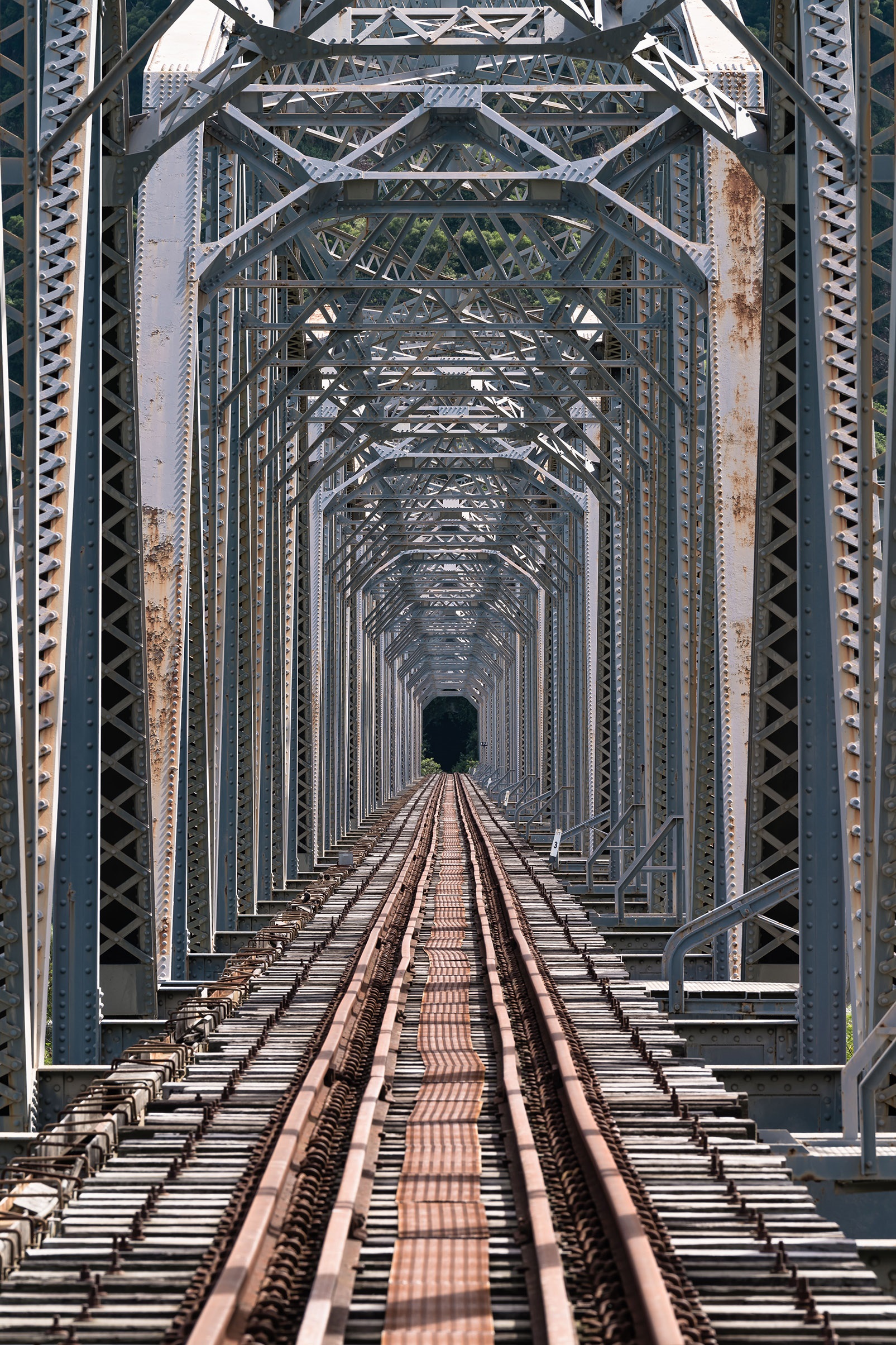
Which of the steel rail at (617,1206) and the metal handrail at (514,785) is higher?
the metal handrail at (514,785)

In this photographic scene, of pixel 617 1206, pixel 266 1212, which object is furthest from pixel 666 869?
pixel 266 1212

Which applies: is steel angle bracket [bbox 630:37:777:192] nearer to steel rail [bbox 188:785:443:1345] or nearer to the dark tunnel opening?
steel rail [bbox 188:785:443:1345]

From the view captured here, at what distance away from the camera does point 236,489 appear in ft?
62.6

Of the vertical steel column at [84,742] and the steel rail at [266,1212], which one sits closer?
the steel rail at [266,1212]

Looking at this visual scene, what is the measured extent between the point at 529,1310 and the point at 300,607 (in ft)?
86.2

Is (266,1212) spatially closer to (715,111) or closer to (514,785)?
(715,111)

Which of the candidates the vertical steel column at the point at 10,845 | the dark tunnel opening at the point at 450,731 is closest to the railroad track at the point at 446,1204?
the vertical steel column at the point at 10,845

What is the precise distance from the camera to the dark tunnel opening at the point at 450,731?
123 meters

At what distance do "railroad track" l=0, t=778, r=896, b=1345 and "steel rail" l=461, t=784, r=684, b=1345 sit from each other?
13 millimetres

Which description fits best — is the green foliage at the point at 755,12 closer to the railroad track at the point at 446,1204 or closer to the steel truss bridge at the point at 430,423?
the steel truss bridge at the point at 430,423

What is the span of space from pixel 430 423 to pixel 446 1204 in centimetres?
2515

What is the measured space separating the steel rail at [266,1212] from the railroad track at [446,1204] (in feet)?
0.05

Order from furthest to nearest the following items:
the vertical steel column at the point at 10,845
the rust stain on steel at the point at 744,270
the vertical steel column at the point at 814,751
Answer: the rust stain on steel at the point at 744,270
the vertical steel column at the point at 814,751
the vertical steel column at the point at 10,845

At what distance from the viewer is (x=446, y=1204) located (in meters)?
6.33
